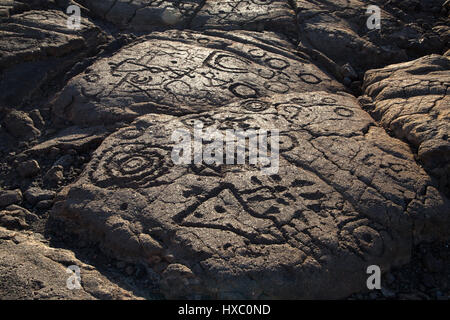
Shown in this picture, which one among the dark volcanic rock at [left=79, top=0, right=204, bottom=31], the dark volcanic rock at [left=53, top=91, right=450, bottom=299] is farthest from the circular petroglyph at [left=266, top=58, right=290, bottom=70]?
the dark volcanic rock at [left=79, top=0, right=204, bottom=31]

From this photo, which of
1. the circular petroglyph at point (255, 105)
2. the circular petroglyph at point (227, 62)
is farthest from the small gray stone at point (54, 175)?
the circular petroglyph at point (227, 62)

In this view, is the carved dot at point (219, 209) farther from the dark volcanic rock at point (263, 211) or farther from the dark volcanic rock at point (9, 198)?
the dark volcanic rock at point (9, 198)

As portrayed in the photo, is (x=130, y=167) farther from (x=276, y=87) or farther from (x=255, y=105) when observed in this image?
(x=276, y=87)

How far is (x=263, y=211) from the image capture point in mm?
2264

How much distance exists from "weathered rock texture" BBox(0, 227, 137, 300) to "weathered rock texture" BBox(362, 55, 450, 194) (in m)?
2.09

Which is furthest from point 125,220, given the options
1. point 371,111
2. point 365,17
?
point 365,17

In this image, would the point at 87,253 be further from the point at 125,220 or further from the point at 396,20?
the point at 396,20

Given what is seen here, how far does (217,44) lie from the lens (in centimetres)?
403

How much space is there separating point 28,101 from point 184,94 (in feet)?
4.63

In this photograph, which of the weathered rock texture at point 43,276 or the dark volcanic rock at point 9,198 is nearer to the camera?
the weathered rock texture at point 43,276

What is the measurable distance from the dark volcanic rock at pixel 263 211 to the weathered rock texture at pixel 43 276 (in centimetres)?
18

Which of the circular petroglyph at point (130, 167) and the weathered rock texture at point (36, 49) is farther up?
the weathered rock texture at point (36, 49)

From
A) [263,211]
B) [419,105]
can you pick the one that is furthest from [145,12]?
[263,211]

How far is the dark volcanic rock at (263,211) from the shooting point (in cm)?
201
